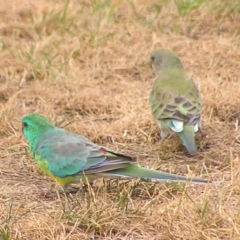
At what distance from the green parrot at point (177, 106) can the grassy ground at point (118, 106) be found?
0.49ft

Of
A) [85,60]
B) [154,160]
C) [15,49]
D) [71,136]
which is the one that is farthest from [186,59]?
[71,136]

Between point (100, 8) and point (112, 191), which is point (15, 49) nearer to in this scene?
point (100, 8)

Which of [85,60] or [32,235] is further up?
[32,235]

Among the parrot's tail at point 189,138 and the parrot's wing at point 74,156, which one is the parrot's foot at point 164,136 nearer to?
the parrot's tail at point 189,138

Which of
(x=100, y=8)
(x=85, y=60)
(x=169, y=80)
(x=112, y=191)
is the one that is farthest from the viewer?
(x=100, y=8)

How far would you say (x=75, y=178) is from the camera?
587 centimetres

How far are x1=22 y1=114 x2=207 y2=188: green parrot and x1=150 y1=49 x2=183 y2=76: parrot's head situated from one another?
1.97 m

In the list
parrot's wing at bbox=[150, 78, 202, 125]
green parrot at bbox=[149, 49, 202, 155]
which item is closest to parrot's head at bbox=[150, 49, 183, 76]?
green parrot at bbox=[149, 49, 202, 155]

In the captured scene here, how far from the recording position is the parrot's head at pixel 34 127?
627cm

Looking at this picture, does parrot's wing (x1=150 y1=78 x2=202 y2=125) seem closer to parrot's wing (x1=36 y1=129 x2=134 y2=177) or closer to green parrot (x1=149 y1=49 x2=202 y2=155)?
green parrot (x1=149 y1=49 x2=202 y2=155)

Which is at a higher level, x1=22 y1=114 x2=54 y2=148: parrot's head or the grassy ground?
x1=22 y1=114 x2=54 y2=148: parrot's head

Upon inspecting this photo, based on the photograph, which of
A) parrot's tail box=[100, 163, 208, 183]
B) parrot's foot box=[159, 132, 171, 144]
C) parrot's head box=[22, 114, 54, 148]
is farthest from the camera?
parrot's foot box=[159, 132, 171, 144]

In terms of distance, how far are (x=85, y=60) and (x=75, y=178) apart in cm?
306

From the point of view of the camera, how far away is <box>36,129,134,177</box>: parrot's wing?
5.72 m
